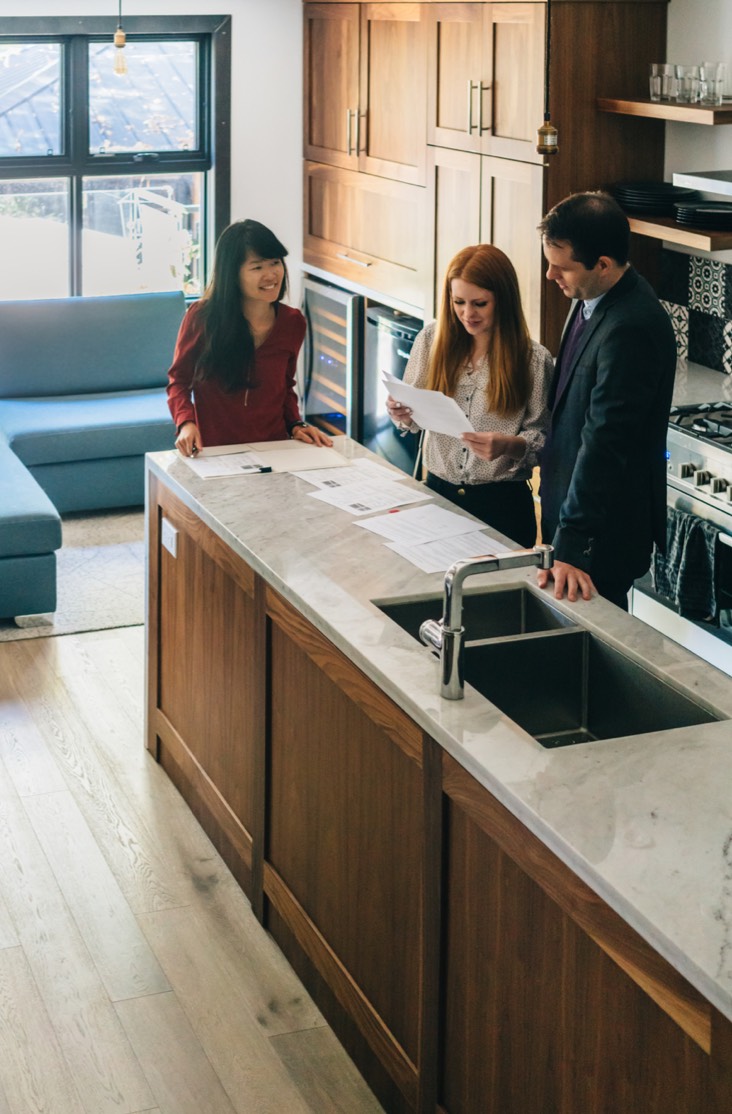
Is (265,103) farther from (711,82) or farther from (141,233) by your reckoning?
(711,82)

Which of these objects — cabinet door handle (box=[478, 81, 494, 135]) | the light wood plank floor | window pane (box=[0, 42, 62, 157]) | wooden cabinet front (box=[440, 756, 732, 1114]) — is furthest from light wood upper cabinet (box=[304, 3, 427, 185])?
wooden cabinet front (box=[440, 756, 732, 1114])

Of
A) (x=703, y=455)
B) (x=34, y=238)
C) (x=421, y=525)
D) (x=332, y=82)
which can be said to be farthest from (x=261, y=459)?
(x=34, y=238)

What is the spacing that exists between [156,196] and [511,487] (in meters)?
4.13

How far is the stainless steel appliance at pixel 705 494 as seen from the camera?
3902 millimetres

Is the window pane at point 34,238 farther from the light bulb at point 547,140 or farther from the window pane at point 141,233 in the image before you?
the light bulb at point 547,140

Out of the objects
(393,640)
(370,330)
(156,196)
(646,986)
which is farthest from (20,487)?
(646,986)

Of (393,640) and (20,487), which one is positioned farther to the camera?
(20,487)

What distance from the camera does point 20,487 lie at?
5.31 metres

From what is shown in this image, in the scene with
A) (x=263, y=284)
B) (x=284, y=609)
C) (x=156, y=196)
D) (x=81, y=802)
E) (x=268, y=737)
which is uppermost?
(x=156, y=196)

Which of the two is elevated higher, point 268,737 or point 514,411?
point 514,411

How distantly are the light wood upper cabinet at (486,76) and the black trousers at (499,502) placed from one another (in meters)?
1.59

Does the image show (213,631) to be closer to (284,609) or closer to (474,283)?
(284,609)

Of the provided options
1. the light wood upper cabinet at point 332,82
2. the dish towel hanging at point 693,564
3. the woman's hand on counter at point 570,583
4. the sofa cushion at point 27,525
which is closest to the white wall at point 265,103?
the light wood upper cabinet at point 332,82

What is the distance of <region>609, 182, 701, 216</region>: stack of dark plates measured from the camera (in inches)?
175
